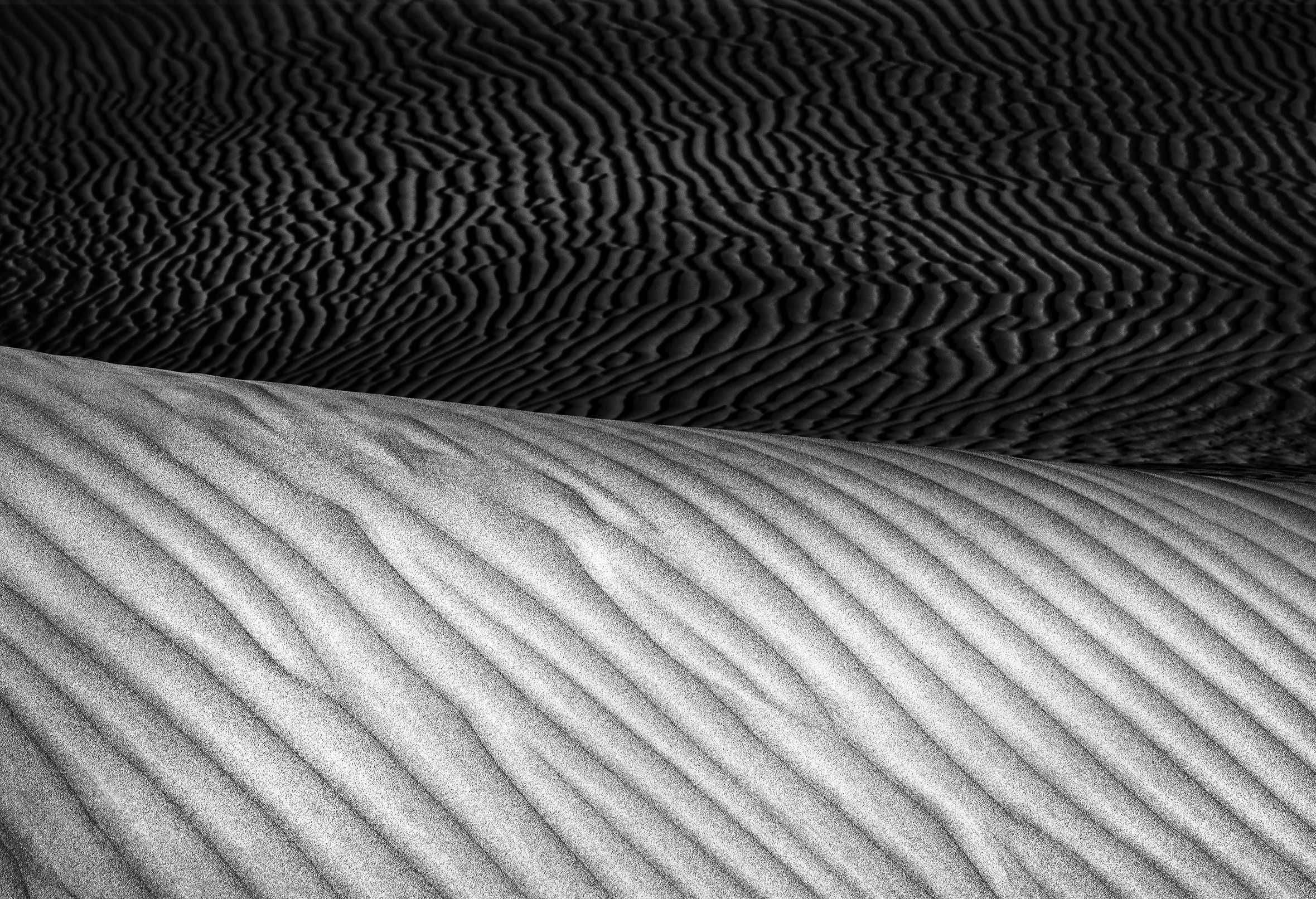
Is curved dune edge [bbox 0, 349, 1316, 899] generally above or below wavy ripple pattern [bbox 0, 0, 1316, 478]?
above

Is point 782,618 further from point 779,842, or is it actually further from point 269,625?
point 269,625

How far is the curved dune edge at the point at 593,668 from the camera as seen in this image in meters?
1.40

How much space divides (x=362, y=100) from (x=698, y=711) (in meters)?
6.30

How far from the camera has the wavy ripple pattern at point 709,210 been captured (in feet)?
13.3

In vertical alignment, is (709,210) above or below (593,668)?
below

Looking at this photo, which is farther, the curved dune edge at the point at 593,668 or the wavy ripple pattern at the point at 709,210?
the wavy ripple pattern at the point at 709,210

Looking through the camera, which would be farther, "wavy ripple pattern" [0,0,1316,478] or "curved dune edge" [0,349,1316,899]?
"wavy ripple pattern" [0,0,1316,478]

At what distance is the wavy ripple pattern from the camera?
4062mm

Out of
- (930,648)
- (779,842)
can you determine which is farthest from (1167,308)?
(779,842)

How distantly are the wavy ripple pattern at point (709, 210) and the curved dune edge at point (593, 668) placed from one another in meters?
1.47

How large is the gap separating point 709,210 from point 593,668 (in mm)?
4257

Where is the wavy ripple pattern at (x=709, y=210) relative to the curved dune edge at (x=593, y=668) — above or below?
below

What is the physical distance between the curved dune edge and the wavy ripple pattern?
147 cm

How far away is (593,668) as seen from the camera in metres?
1.65
